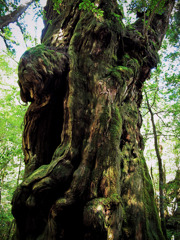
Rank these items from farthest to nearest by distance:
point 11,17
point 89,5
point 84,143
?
point 11,17
point 89,5
point 84,143

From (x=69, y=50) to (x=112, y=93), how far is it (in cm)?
169

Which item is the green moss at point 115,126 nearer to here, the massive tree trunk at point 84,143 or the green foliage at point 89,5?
the massive tree trunk at point 84,143

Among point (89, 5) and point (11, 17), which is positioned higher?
Result: point (11, 17)

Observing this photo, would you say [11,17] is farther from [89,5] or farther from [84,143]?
[84,143]

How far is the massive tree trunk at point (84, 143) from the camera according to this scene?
243 centimetres

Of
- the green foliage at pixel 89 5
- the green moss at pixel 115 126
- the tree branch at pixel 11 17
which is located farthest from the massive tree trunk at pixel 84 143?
the tree branch at pixel 11 17

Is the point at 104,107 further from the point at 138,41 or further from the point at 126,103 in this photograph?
the point at 138,41

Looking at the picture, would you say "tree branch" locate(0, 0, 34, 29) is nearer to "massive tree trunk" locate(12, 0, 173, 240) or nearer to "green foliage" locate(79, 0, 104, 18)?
"massive tree trunk" locate(12, 0, 173, 240)

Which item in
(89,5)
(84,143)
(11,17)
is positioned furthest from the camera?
Answer: (11,17)

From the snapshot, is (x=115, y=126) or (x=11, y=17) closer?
(x=115, y=126)

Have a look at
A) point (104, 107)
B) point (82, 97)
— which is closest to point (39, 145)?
point (82, 97)

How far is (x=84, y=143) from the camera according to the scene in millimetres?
3000

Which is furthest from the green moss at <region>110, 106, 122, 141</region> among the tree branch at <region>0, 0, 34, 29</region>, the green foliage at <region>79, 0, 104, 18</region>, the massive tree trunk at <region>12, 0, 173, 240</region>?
the tree branch at <region>0, 0, 34, 29</region>

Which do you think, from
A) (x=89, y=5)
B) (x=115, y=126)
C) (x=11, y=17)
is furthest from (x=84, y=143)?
(x=11, y=17)
